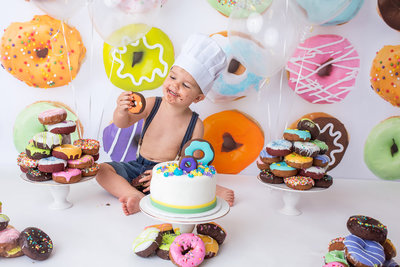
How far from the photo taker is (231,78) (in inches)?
67.1

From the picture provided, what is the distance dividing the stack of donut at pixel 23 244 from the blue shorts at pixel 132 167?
538 mm

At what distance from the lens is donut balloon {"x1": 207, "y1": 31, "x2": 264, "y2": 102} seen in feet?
5.58

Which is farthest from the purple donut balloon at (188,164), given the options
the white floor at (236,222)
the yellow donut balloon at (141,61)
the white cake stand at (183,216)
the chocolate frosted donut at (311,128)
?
the yellow donut balloon at (141,61)

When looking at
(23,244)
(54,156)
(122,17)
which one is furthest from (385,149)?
(23,244)

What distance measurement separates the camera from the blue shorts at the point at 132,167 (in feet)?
4.99

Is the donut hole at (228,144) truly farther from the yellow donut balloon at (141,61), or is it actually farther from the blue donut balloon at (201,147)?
the blue donut balloon at (201,147)

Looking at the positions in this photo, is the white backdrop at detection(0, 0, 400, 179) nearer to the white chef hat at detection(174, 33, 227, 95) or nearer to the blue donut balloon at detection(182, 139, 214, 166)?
the white chef hat at detection(174, 33, 227, 95)

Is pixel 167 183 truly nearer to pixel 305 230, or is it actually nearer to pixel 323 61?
pixel 305 230

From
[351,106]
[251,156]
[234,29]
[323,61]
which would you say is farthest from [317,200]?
[234,29]

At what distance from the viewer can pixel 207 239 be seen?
42.3 inches

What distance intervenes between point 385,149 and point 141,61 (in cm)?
120

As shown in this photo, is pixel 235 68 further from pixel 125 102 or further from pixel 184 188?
pixel 184 188

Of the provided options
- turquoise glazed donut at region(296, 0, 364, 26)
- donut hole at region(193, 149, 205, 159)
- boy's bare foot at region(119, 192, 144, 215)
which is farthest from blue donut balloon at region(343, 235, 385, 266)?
turquoise glazed donut at region(296, 0, 364, 26)

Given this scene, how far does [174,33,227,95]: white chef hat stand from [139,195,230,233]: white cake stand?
0.54m
